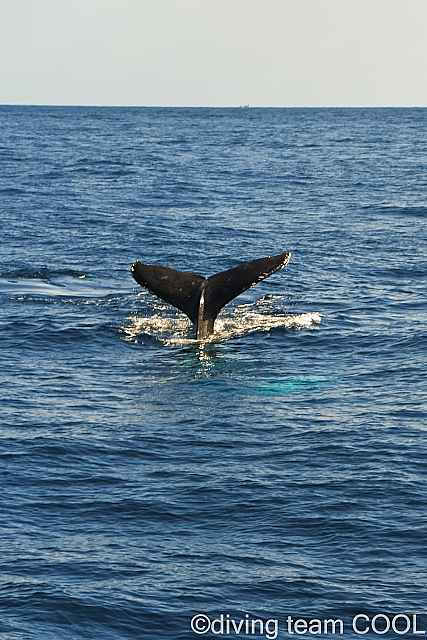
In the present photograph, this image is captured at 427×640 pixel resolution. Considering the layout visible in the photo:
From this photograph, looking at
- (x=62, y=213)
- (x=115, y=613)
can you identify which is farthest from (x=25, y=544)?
(x=62, y=213)

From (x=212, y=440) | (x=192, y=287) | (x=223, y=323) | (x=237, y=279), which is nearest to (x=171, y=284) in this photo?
(x=192, y=287)

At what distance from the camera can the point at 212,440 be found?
A: 1294 cm

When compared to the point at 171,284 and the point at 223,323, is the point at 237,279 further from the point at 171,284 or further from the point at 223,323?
the point at 223,323

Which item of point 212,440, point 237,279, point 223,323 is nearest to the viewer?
point 212,440

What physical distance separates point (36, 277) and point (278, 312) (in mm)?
6577

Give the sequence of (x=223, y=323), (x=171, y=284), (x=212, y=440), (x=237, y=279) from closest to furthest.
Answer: (x=212, y=440) < (x=237, y=279) < (x=171, y=284) < (x=223, y=323)

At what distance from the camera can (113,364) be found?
1655 cm

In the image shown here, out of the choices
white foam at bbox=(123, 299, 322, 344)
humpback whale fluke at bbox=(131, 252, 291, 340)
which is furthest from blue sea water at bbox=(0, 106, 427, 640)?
humpback whale fluke at bbox=(131, 252, 291, 340)

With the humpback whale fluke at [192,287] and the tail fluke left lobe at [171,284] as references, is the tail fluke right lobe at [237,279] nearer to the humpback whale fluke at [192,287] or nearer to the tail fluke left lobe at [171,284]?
the humpback whale fluke at [192,287]

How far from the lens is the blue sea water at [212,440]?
9.18m

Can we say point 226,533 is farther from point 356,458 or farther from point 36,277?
point 36,277

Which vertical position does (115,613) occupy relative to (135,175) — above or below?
below

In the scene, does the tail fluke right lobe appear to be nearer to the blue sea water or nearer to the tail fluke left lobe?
the tail fluke left lobe

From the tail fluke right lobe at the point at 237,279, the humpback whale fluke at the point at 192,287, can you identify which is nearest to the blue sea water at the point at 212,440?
the humpback whale fluke at the point at 192,287
